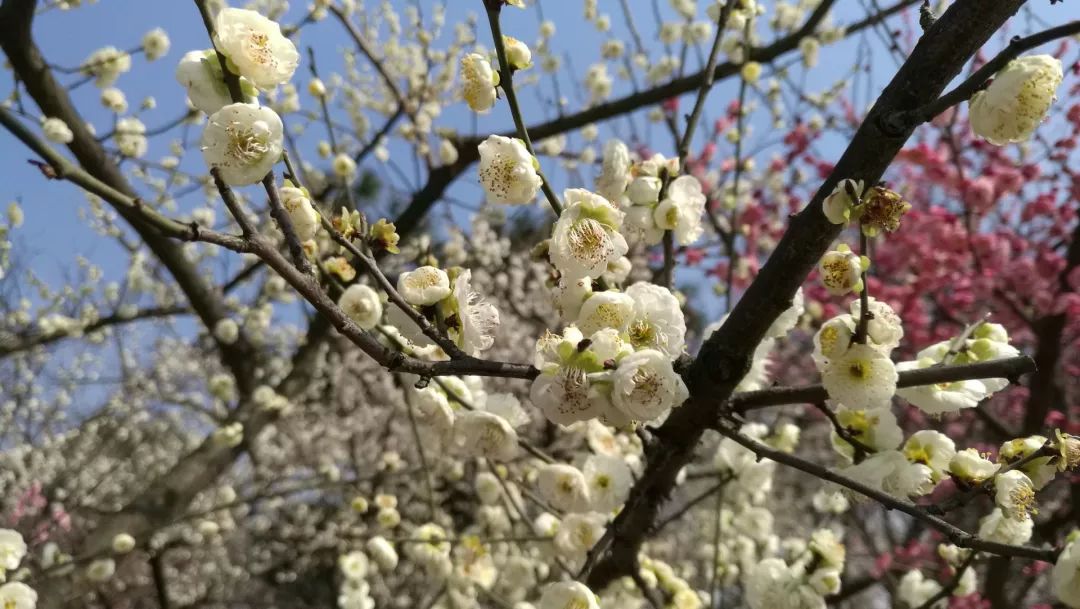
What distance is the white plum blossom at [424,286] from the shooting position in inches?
40.6

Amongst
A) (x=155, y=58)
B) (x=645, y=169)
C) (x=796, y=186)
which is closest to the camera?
(x=645, y=169)

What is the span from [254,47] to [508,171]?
0.41m

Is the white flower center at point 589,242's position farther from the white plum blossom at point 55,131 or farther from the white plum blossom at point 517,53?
the white plum blossom at point 55,131

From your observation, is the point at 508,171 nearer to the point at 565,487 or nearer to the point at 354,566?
the point at 565,487

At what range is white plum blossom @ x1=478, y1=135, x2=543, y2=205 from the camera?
1.09 meters

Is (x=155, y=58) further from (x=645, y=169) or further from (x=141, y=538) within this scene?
(x=645, y=169)

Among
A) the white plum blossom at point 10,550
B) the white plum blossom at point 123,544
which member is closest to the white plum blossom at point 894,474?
the white plum blossom at point 10,550

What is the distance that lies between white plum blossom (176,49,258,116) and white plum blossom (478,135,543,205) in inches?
14.0

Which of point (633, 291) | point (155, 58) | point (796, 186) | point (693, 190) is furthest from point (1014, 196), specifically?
point (155, 58)

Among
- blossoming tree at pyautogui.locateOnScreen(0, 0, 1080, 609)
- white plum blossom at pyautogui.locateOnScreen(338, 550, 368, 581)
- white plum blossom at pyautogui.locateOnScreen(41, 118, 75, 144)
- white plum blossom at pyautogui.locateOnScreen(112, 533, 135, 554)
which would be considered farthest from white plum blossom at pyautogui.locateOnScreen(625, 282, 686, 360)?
white plum blossom at pyautogui.locateOnScreen(41, 118, 75, 144)

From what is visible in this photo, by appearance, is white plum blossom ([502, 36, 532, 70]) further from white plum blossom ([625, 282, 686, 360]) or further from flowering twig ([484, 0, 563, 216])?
white plum blossom ([625, 282, 686, 360])

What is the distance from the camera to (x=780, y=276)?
Result: 42.2 inches

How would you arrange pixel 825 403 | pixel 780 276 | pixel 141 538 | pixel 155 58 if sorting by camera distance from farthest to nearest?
pixel 155 58
pixel 141 538
pixel 825 403
pixel 780 276

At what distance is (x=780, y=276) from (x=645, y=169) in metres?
0.42
